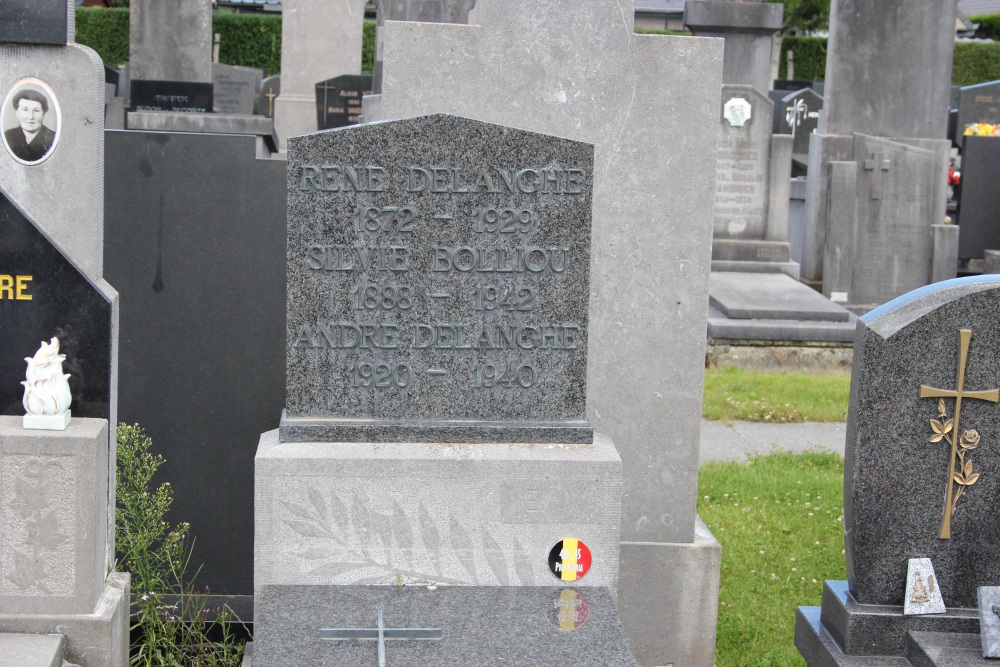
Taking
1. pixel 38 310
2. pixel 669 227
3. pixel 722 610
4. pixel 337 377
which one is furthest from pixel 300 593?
pixel 722 610

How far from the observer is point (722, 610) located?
487 cm

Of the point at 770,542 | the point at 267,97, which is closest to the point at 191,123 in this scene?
the point at 267,97

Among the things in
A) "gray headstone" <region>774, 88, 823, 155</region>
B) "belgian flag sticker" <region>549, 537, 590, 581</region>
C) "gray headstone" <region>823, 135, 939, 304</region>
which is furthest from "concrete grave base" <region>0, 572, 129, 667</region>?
"gray headstone" <region>774, 88, 823, 155</region>

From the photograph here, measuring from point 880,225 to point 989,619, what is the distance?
7.91 m

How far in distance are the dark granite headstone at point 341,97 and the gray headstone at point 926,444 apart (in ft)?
40.4

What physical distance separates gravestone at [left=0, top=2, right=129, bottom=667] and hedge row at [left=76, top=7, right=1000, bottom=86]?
89.8 feet

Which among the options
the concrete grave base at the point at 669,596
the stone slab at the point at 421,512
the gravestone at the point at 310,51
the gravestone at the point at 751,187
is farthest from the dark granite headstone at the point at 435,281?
the gravestone at the point at 310,51

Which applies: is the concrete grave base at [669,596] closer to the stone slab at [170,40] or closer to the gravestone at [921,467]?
the gravestone at [921,467]

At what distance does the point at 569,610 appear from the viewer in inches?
125

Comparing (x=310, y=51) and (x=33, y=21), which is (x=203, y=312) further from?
(x=310, y=51)

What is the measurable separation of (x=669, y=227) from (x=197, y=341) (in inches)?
72.1

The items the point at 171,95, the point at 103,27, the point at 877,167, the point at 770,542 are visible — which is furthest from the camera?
the point at 103,27

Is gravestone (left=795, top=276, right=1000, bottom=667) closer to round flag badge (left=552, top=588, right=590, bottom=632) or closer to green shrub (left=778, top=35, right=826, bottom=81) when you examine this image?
round flag badge (left=552, top=588, right=590, bottom=632)

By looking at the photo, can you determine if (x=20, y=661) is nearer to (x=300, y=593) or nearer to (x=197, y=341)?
(x=300, y=593)
